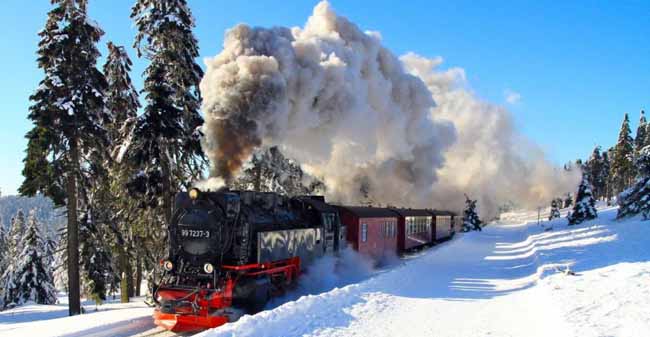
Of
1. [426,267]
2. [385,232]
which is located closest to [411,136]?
[385,232]

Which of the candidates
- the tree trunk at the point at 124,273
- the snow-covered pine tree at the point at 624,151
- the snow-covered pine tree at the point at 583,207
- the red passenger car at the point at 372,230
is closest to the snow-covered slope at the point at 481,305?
the red passenger car at the point at 372,230

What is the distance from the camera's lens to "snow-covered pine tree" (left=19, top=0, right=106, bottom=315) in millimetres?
15523

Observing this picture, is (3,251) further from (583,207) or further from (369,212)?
(583,207)

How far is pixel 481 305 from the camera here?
34.7ft

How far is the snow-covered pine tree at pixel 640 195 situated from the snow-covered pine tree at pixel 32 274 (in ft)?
110

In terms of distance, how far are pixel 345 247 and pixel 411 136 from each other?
517 inches

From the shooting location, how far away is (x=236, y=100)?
13.3 meters

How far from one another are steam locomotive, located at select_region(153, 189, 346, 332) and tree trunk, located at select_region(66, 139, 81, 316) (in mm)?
7069

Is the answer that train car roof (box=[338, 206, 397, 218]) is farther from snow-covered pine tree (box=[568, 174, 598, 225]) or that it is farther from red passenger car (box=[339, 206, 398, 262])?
snow-covered pine tree (box=[568, 174, 598, 225])

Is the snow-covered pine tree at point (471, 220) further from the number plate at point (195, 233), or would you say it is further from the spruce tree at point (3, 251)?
the number plate at point (195, 233)

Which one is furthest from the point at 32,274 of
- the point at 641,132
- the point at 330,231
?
the point at 641,132

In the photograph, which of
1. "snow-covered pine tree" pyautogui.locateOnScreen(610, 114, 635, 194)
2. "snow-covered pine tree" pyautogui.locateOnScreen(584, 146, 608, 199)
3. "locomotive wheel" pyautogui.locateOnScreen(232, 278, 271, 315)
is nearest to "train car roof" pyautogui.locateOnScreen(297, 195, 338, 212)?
"locomotive wheel" pyautogui.locateOnScreen(232, 278, 271, 315)

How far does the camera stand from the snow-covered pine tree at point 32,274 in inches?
1179

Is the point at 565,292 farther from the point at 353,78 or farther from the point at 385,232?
the point at 353,78
